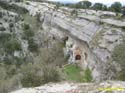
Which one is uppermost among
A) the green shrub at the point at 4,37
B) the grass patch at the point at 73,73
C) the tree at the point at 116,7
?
the tree at the point at 116,7

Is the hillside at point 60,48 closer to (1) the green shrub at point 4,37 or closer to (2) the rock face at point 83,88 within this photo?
(1) the green shrub at point 4,37

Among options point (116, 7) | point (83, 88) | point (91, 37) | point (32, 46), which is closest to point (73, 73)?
point (91, 37)

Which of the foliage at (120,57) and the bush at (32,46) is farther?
the bush at (32,46)

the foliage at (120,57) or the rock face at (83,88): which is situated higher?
the rock face at (83,88)

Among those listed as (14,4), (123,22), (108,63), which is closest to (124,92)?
(108,63)

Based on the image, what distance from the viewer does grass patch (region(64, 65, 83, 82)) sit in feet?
103

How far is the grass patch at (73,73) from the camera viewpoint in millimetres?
31303

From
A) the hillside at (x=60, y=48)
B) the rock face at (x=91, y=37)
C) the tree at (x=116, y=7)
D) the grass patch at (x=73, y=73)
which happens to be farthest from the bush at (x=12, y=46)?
the tree at (x=116, y=7)

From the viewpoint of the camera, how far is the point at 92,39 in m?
38.7

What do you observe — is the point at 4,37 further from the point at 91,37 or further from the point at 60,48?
the point at 91,37

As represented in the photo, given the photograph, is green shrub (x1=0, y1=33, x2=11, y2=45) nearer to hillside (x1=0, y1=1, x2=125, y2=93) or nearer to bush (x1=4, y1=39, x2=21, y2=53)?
hillside (x1=0, y1=1, x2=125, y2=93)

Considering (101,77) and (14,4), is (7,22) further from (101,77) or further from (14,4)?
(101,77)

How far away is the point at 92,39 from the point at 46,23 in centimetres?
2513

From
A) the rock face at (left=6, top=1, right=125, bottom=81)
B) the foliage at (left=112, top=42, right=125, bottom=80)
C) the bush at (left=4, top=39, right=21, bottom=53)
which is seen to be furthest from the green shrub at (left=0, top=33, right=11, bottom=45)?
the foliage at (left=112, top=42, right=125, bottom=80)
